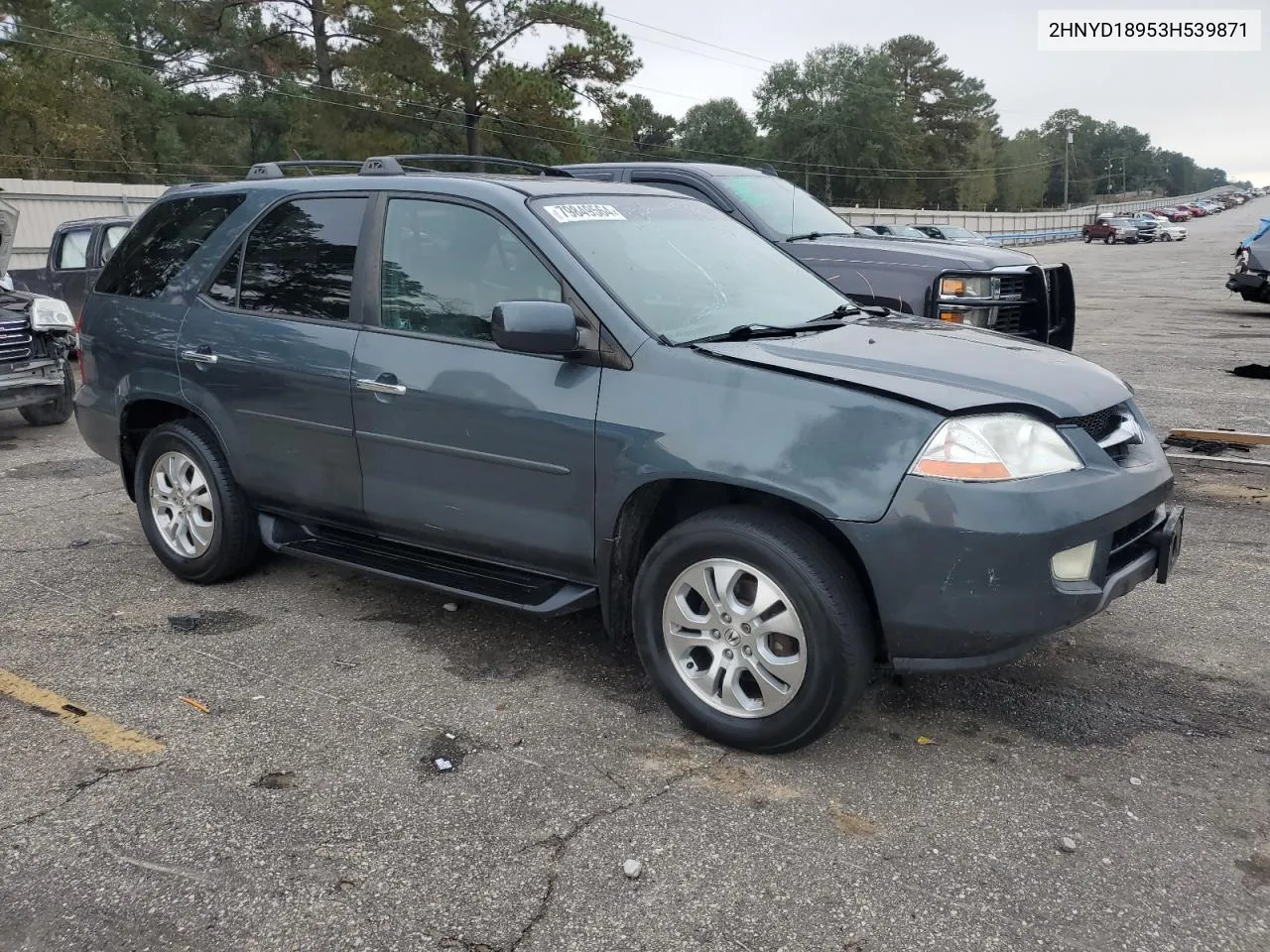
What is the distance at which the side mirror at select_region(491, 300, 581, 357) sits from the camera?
11.5 feet

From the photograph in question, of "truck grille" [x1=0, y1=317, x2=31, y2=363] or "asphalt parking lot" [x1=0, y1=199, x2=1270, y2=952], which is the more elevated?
"truck grille" [x1=0, y1=317, x2=31, y2=363]

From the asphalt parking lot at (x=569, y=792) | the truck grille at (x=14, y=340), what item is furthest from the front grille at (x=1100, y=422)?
the truck grille at (x=14, y=340)

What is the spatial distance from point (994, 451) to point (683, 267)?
4.95 ft

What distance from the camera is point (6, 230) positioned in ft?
29.9

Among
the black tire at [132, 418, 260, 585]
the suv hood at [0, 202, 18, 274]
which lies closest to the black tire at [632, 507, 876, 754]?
the black tire at [132, 418, 260, 585]

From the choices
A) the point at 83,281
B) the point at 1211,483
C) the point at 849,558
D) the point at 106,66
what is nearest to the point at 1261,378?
the point at 1211,483

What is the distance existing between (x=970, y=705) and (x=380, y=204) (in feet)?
9.74

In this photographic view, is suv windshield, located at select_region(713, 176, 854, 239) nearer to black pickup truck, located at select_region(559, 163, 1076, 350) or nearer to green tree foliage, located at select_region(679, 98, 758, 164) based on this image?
black pickup truck, located at select_region(559, 163, 1076, 350)

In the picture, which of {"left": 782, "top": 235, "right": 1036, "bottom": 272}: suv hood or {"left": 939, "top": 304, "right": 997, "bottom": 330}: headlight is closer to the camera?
{"left": 939, "top": 304, "right": 997, "bottom": 330}: headlight

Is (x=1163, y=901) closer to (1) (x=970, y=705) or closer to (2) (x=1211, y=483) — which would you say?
(1) (x=970, y=705)

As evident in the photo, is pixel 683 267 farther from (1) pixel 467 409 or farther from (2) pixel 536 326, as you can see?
(1) pixel 467 409

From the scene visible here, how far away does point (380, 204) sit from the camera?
4.31 m

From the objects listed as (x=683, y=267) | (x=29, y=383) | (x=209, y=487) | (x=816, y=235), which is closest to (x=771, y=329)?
(x=683, y=267)

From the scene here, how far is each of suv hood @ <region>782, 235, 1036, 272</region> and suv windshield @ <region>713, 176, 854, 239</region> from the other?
10.0 inches
